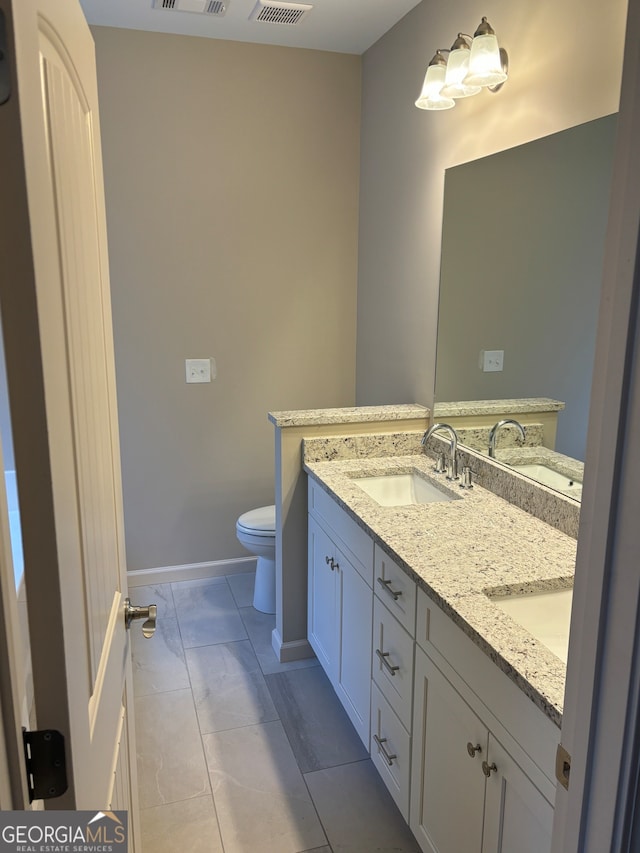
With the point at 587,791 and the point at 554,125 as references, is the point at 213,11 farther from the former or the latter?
the point at 587,791

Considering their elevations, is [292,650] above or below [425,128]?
below

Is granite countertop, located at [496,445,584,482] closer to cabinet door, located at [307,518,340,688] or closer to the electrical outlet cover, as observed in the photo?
cabinet door, located at [307,518,340,688]

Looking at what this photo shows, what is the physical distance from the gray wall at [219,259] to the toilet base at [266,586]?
42 centimetres

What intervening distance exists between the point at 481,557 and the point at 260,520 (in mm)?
1536

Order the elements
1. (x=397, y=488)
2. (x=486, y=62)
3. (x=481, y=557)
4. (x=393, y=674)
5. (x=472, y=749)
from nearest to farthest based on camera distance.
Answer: (x=472, y=749)
(x=481, y=557)
(x=393, y=674)
(x=486, y=62)
(x=397, y=488)

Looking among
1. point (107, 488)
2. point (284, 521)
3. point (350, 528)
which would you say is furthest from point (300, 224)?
point (107, 488)

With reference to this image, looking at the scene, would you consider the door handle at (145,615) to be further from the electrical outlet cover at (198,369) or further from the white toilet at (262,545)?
the electrical outlet cover at (198,369)

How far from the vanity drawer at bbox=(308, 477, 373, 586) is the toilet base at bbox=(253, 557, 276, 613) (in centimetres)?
70

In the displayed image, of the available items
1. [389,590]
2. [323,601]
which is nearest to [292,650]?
[323,601]

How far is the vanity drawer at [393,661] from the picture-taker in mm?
1721

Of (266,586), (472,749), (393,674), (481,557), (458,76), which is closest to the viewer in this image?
(472,749)

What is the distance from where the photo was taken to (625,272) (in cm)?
66

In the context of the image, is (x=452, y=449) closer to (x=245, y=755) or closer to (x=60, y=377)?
(x=245, y=755)

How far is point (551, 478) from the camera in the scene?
197 cm
